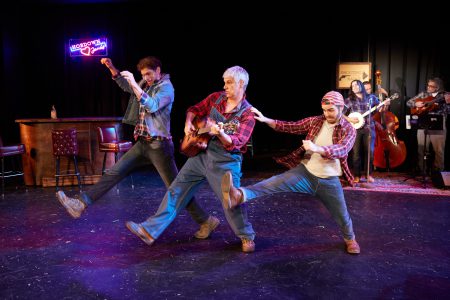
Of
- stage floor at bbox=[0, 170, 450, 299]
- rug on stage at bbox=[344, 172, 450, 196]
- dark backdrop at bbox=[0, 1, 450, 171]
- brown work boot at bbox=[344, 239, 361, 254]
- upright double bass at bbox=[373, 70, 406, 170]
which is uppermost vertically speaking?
dark backdrop at bbox=[0, 1, 450, 171]

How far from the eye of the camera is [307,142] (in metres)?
3.27

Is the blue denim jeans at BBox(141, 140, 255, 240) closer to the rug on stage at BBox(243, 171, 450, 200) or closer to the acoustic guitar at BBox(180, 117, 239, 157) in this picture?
the acoustic guitar at BBox(180, 117, 239, 157)

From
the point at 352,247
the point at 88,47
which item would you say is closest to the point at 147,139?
the point at 352,247

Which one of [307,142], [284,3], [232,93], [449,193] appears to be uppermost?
[284,3]

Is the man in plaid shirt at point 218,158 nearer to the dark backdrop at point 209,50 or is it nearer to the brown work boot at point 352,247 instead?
the brown work boot at point 352,247

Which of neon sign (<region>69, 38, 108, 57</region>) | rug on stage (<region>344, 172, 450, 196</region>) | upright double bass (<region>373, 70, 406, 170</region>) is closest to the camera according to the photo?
rug on stage (<region>344, 172, 450, 196</region>)

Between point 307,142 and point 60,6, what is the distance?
28.1ft

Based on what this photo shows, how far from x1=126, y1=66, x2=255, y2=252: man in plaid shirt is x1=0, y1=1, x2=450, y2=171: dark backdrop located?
623 cm

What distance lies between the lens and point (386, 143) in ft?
26.2

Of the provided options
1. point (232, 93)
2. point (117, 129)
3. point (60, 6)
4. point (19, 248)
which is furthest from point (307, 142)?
point (60, 6)

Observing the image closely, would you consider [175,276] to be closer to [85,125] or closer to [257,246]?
[257,246]

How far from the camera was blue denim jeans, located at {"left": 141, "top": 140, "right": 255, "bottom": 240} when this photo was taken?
360 centimetres

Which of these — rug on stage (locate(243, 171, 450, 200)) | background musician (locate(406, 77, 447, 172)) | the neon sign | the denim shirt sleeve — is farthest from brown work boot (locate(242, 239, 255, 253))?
the neon sign

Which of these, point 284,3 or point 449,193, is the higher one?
point 284,3
